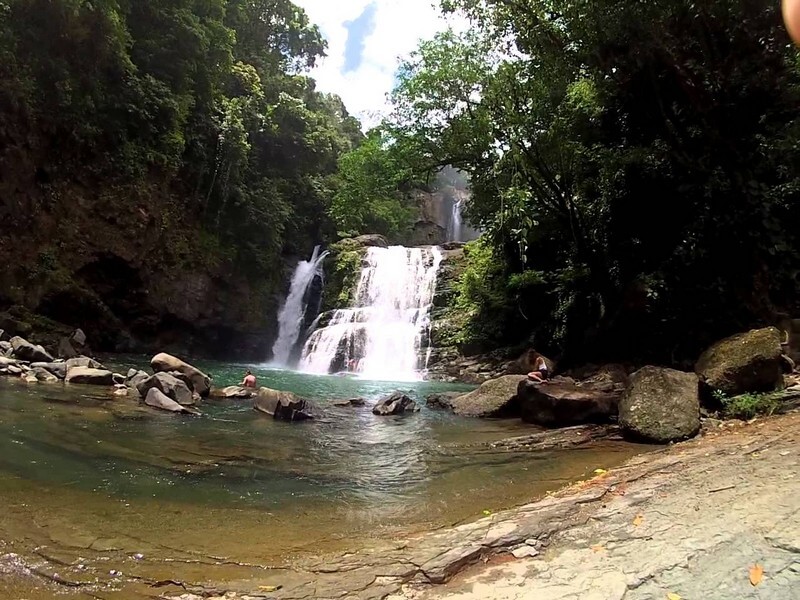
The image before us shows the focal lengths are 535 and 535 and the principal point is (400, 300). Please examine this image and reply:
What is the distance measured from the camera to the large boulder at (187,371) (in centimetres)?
1092

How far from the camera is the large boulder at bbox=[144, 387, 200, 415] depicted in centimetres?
891

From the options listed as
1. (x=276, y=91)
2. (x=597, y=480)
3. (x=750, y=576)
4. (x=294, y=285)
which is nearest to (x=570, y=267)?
(x=597, y=480)

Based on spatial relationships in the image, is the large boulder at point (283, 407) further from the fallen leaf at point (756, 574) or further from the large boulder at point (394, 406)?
the fallen leaf at point (756, 574)

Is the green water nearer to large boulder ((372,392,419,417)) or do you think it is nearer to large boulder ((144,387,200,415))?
large boulder ((144,387,200,415))

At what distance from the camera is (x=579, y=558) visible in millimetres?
2988

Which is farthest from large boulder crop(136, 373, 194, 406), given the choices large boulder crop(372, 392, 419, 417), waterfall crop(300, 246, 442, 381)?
waterfall crop(300, 246, 442, 381)

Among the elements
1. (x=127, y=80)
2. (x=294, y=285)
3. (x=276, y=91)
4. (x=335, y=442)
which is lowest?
(x=335, y=442)

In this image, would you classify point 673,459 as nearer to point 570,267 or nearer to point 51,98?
point 570,267

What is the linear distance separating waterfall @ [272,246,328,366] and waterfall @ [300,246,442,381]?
3028mm

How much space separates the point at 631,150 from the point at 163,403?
10.5 m

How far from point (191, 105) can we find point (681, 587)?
71.9 ft

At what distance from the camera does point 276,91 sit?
29.9 meters

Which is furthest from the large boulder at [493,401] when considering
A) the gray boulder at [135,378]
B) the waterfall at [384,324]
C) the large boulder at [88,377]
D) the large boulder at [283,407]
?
the waterfall at [384,324]

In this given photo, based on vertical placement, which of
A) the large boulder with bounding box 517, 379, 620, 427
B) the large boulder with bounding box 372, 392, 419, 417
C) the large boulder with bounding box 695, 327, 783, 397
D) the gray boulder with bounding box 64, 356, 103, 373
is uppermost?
the large boulder with bounding box 695, 327, 783, 397
